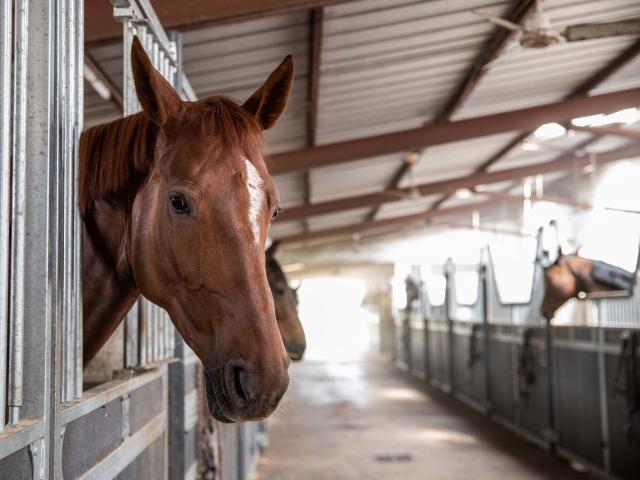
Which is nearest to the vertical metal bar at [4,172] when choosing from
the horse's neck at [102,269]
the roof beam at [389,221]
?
the horse's neck at [102,269]

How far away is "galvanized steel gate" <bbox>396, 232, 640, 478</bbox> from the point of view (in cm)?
475

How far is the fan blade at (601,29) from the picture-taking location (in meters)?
4.00

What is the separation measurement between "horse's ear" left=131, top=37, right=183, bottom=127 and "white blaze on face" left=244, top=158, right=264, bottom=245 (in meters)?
0.19

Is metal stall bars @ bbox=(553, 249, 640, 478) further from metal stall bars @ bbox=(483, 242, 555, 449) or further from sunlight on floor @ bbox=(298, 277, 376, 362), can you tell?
sunlight on floor @ bbox=(298, 277, 376, 362)

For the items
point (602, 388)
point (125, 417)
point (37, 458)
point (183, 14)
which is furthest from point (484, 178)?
point (37, 458)

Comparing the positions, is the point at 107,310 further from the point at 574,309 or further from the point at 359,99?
the point at 574,309

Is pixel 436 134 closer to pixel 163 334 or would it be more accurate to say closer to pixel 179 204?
pixel 163 334

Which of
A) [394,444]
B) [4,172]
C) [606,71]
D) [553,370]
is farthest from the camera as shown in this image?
[606,71]

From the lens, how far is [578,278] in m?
6.31

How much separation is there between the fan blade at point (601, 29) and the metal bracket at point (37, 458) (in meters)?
3.80

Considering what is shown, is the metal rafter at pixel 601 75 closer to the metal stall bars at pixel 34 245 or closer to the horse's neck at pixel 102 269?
the horse's neck at pixel 102 269

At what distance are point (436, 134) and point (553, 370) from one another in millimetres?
2761

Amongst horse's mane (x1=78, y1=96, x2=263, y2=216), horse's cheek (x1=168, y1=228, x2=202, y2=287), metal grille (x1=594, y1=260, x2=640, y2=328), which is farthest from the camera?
metal grille (x1=594, y1=260, x2=640, y2=328)

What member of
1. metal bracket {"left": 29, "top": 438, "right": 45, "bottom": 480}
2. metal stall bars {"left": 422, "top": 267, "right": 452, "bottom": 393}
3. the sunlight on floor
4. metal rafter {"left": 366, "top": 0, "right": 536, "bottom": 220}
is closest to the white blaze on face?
metal bracket {"left": 29, "top": 438, "right": 45, "bottom": 480}
